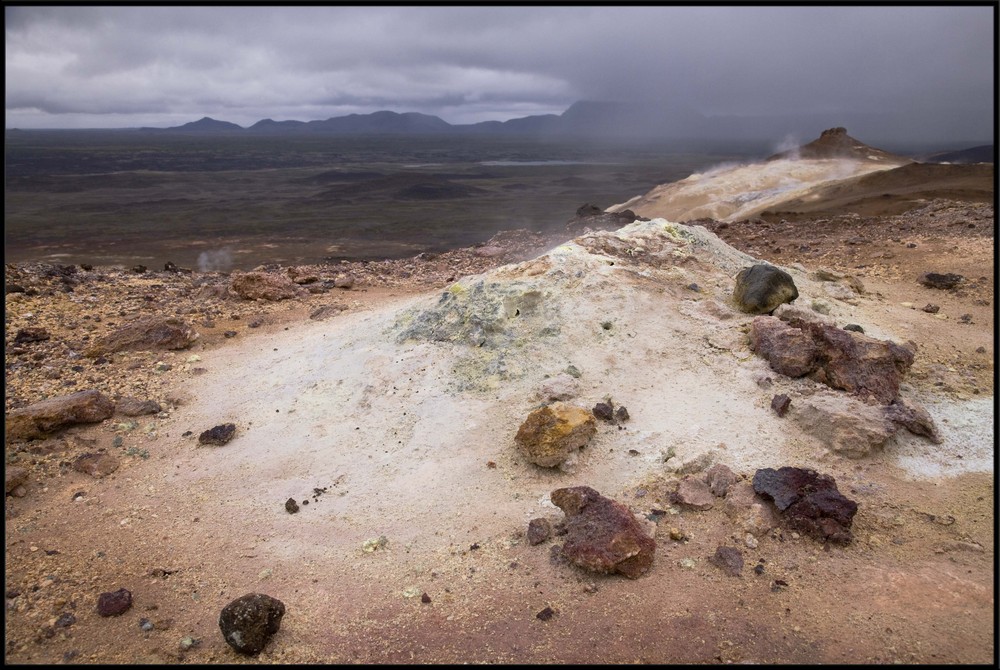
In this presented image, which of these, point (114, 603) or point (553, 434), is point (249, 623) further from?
point (553, 434)

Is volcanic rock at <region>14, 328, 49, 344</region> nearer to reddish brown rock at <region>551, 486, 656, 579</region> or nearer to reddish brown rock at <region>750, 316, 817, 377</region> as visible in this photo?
reddish brown rock at <region>551, 486, 656, 579</region>

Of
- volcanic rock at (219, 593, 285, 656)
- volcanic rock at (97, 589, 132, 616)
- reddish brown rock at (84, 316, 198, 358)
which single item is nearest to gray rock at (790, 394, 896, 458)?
volcanic rock at (219, 593, 285, 656)

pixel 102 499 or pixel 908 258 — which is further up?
pixel 908 258

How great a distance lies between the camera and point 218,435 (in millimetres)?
Result: 5703

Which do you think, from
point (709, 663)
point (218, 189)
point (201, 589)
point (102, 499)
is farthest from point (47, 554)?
→ point (218, 189)

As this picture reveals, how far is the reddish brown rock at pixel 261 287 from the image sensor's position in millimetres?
9562

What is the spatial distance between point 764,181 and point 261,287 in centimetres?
1883

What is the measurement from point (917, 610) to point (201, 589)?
4283 millimetres

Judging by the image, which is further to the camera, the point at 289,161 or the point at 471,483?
the point at 289,161

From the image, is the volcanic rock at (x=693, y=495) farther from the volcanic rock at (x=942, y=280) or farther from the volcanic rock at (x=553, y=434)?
the volcanic rock at (x=942, y=280)

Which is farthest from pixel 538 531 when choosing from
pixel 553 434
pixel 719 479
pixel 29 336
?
pixel 29 336

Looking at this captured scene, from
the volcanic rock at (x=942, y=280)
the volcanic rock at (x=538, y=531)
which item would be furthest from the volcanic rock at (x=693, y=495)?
the volcanic rock at (x=942, y=280)

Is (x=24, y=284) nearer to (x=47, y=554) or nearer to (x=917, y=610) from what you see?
(x=47, y=554)

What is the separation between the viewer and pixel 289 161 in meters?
77.1
